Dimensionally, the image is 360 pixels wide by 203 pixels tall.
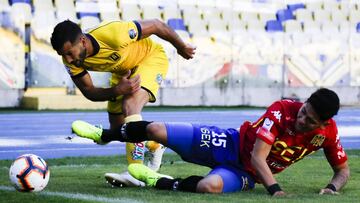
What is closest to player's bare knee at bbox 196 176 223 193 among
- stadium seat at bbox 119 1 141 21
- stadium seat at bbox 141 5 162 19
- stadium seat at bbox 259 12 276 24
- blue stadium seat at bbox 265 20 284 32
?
stadium seat at bbox 119 1 141 21

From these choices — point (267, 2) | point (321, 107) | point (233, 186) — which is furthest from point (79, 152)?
point (267, 2)

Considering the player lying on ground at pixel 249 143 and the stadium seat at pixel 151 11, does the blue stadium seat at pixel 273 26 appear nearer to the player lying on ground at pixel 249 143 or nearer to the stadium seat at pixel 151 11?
the stadium seat at pixel 151 11

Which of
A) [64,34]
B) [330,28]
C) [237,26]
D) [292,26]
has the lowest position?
[330,28]

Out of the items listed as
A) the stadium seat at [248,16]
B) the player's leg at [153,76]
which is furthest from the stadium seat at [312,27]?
the player's leg at [153,76]

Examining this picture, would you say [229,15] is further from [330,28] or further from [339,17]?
[339,17]

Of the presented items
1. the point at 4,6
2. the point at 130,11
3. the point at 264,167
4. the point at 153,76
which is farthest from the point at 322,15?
the point at 264,167

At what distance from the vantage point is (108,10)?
24.5m

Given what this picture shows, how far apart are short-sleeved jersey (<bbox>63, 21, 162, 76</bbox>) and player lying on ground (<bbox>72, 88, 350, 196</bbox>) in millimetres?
622

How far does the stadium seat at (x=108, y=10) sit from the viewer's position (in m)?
24.3

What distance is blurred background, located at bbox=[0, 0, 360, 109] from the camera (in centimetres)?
2270

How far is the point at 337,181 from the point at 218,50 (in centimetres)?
1915

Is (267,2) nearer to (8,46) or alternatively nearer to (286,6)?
(286,6)

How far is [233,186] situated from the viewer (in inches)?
276

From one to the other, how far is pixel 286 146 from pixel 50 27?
56.0 ft
